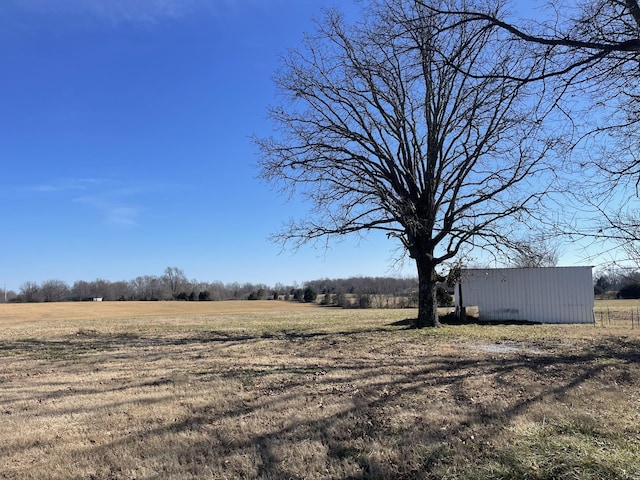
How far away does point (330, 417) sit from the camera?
5.86 m

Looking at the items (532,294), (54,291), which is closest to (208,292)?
(54,291)

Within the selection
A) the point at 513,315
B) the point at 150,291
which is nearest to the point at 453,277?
the point at 513,315

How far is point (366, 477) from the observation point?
414 centimetres

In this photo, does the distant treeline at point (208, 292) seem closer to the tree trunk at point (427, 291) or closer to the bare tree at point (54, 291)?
the bare tree at point (54, 291)

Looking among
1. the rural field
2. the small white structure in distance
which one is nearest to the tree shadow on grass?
the rural field

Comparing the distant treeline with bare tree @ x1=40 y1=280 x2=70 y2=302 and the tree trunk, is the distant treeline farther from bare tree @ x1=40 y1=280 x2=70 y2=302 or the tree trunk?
the tree trunk

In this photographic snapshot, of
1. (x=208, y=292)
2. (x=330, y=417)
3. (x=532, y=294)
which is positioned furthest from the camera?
(x=208, y=292)

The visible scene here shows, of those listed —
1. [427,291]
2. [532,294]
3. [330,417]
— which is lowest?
[330,417]

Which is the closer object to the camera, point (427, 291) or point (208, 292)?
point (427, 291)

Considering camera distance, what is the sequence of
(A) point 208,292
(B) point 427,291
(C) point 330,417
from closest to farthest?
1. (C) point 330,417
2. (B) point 427,291
3. (A) point 208,292

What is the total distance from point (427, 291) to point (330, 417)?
13.4m

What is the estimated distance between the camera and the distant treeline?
67438 millimetres

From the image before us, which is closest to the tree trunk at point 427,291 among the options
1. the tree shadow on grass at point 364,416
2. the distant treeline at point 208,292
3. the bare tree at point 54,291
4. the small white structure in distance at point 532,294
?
the small white structure in distance at point 532,294

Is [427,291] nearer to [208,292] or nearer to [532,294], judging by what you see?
[532,294]
